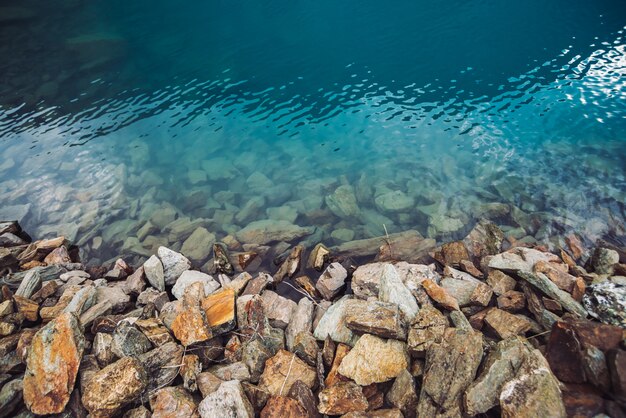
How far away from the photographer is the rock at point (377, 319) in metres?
4.97

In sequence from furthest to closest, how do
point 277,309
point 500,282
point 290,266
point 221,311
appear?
1. point 290,266
2. point 277,309
3. point 500,282
4. point 221,311

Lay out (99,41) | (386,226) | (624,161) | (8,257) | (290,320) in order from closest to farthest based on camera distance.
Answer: (290,320) → (8,257) → (386,226) → (624,161) → (99,41)

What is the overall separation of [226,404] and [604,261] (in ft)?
27.6

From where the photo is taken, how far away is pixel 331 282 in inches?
287

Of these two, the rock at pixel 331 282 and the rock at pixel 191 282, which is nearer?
the rock at pixel 331 282

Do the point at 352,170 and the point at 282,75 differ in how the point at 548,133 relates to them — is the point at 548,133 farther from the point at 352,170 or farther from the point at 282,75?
the point at 282,75

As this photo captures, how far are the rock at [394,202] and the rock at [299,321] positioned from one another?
5071mm

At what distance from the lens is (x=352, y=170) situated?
508 inches

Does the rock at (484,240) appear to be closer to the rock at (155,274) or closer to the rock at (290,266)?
the rock at (290,266)

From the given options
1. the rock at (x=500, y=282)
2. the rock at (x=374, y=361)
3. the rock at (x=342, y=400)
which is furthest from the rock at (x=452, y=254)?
the rock at (x=342, y=400)

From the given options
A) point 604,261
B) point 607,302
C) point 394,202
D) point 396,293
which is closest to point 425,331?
point 396,293

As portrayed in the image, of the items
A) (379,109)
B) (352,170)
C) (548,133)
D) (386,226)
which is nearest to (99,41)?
(379,109)

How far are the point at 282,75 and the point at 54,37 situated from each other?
32263 millimetres

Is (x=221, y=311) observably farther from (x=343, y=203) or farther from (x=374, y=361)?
(x=343, y=203)
